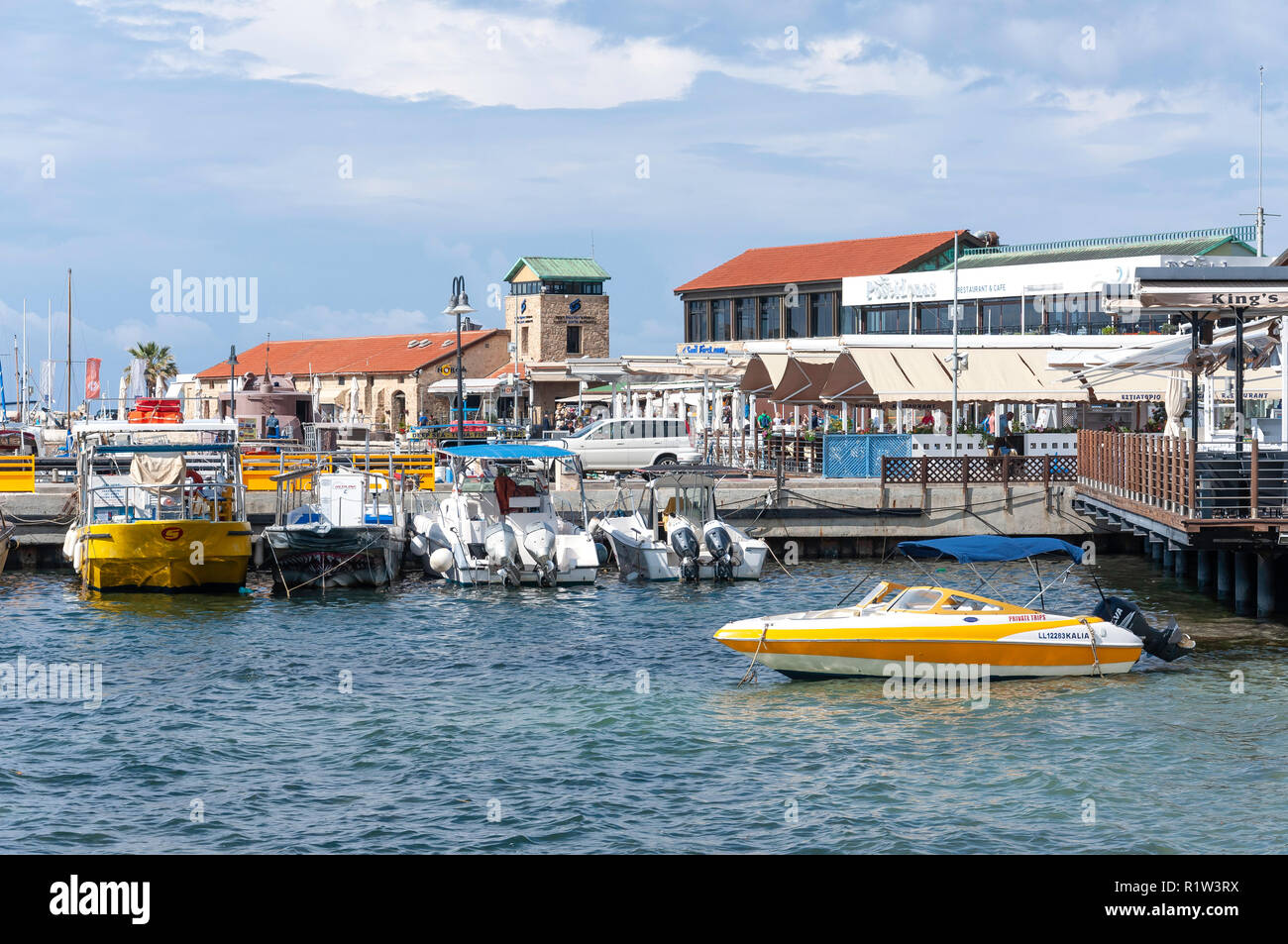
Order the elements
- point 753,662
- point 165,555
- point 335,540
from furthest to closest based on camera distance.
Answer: point 335,540 → point 165,555 → point 753,662

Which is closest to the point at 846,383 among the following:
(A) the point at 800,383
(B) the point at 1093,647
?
(A) the point at 800,383

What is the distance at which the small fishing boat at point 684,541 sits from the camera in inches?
1139

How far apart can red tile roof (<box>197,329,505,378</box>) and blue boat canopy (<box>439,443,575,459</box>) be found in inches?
1965

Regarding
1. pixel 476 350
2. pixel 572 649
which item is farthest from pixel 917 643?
pixel 476 350

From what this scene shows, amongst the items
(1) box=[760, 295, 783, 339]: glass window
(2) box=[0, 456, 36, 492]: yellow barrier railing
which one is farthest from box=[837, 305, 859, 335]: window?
(2) box=[0, 456, 36, 492]: yellow barrier railing

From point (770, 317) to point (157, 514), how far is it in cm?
4732

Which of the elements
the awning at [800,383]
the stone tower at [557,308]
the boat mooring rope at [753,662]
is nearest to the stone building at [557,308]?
the stone tower at [557,308]

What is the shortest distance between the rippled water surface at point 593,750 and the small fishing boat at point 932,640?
293 mm

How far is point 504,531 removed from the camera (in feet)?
92.6

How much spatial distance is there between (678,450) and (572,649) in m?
19.2

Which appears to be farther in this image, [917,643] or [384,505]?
[384,505]

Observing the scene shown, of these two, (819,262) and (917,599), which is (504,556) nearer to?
(917,599)

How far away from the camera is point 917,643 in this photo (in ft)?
60.1

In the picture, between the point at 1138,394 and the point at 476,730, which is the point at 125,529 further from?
the point at 1138,394
